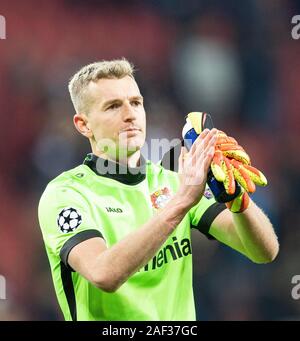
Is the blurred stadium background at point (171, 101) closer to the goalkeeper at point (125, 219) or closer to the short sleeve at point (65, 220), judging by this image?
the goalkeeper at point (125, 219)

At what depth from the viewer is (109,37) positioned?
6.16 metres

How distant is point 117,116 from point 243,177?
76cm

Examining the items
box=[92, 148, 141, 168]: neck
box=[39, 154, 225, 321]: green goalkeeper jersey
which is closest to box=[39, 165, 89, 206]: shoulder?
box=[39, 154, 225, 321]: green goalkeeper jersey

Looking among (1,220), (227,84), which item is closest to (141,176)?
(1,220)

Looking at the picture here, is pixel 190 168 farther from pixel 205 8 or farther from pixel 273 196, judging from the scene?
pixel 205 8

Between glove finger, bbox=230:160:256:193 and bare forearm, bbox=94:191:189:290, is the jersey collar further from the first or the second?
glove finger, bbox=230:160:256:193

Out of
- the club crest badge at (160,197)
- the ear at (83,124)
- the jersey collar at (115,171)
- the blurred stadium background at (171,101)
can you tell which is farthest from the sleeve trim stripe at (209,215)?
the blurred stadium background at (171,101)

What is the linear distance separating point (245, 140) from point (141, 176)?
2.81 metres

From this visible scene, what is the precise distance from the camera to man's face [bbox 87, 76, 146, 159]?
3.16m

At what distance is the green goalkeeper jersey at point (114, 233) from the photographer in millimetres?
3041

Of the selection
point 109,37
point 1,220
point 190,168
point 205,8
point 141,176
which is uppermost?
point 205,8

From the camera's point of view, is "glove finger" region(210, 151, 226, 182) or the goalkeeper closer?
"glove finger" region(210, 151, 226, 182)

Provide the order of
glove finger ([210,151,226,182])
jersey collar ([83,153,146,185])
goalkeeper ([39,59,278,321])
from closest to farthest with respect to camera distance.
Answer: glove finger ([210,151,226,182]), goalkeeper ([39,59,278,321]), jersey collar ([83,153,146,185])

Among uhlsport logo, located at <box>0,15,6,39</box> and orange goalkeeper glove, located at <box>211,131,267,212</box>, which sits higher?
uhlsport logo, located at <box>0,15,6,39</box>
